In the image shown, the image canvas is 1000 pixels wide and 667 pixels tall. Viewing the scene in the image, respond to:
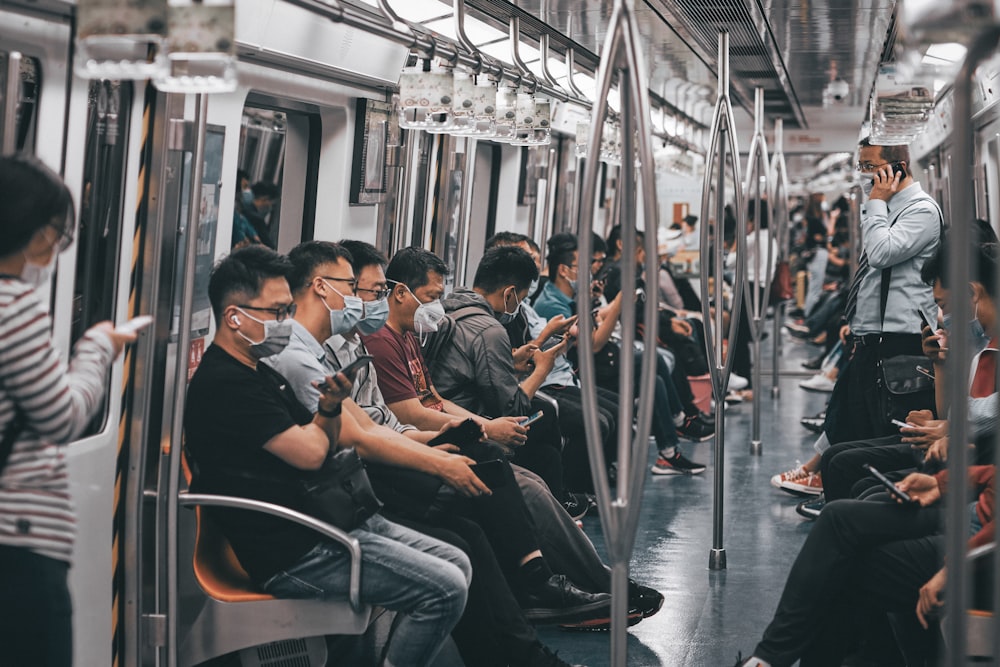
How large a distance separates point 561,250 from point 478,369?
2.18 m

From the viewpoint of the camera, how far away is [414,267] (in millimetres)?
5180

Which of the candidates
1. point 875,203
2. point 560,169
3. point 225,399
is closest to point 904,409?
point 875,203

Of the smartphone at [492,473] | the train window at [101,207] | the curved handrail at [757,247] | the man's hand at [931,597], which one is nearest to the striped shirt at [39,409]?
the train window at [101,207]

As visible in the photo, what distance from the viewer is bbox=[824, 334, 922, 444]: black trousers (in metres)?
6.04

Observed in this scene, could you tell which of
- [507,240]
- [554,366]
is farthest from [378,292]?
[554,366]

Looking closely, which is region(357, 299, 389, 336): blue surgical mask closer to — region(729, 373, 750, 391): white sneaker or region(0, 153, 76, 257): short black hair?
region(0, 153, 76, 257): short black hair

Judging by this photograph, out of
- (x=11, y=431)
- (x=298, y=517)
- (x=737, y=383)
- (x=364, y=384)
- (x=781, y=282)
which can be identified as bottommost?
(x=298, y=517)

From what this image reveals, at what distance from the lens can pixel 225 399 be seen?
3641 mm

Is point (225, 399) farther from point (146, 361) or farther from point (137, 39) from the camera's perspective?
point (137, 39)

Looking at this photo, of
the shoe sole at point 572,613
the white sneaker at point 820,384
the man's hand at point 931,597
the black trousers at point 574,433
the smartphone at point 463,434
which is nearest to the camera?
the man's hand at point 931,597

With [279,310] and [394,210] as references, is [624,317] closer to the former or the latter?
[279,310]

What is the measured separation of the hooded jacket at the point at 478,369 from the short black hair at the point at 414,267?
0.38 metres

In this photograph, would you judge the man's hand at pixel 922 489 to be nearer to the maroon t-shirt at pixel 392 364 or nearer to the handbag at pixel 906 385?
the handbag at pixel 906 385

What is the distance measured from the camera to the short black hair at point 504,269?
5.96 m
